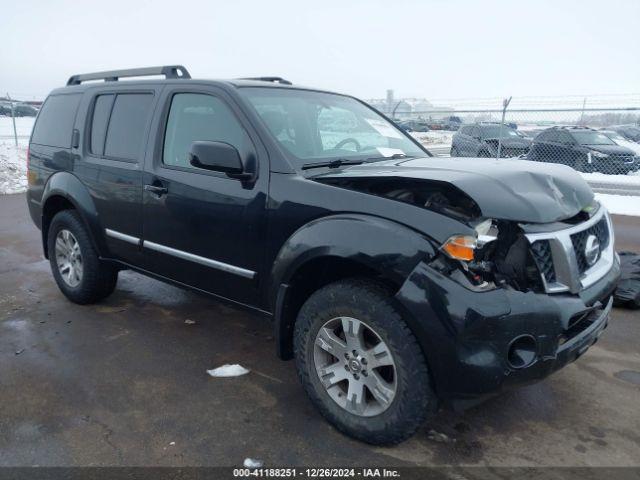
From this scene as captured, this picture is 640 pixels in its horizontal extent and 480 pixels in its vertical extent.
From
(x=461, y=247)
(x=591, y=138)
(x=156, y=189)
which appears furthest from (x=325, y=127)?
(x=591, y=138)

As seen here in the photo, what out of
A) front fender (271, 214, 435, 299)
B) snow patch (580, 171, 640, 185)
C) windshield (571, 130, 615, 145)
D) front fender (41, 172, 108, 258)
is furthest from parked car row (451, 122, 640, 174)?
front fender (271, 214, 435, 299)

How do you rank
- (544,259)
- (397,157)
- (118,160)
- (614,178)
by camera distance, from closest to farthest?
1. (544,259)
2. (397,157)
3. (118,160)
4. (614,178)

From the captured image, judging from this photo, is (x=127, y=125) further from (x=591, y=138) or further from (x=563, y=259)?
(x=591, y=138)

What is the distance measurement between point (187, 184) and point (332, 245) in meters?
1.28

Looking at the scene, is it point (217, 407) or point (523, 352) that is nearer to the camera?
point (523, 352)

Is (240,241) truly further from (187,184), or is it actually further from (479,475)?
(479,475)

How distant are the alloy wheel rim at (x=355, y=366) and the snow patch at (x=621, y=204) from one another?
7.59m

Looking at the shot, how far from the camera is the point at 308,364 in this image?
2.85 m

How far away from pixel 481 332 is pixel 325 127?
202 cm

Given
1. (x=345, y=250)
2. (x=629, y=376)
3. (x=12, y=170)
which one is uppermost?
(x=345, y=250)

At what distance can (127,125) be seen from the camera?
399 centimetres

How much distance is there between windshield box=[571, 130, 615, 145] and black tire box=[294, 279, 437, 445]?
42.4 feet

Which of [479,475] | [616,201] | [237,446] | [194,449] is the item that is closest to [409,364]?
[479,475]

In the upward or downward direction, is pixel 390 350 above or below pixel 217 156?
below
